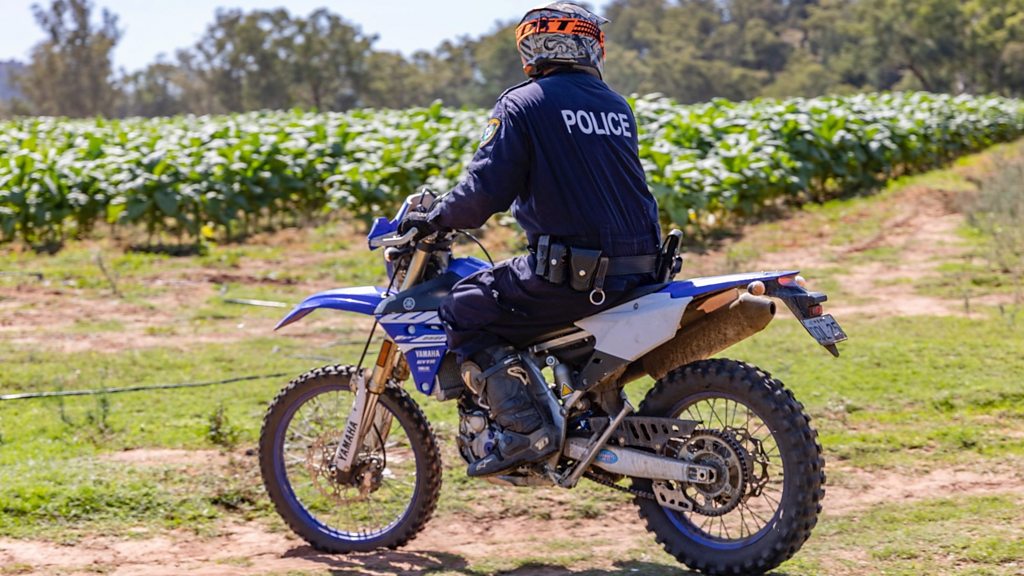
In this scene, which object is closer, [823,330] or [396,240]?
[823,330]

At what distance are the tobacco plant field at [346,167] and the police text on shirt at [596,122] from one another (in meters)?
9.67

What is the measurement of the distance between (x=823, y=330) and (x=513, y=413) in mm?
1241

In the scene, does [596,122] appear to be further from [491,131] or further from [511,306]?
[511,306]

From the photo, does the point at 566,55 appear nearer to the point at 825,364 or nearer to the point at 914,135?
the point at 825,364

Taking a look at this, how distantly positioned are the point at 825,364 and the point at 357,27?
6248 cm

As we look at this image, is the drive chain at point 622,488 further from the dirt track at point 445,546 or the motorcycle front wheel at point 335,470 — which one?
the motorcycle front wheel at point 335,470

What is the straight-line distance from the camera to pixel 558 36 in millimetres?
4750

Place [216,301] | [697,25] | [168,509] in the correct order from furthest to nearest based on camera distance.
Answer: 1. [697,25]
2. [216,301]
3. [168,509]

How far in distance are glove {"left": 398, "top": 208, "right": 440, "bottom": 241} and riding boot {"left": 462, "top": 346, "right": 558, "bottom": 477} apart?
0.53 m

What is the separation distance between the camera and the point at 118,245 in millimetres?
15391

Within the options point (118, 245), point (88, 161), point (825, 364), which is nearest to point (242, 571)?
point (825, 364)

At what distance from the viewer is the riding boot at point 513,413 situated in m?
4.86

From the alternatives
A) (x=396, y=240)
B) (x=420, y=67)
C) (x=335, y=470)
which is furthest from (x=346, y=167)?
(x=420, y=67)

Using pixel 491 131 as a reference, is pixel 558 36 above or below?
above
